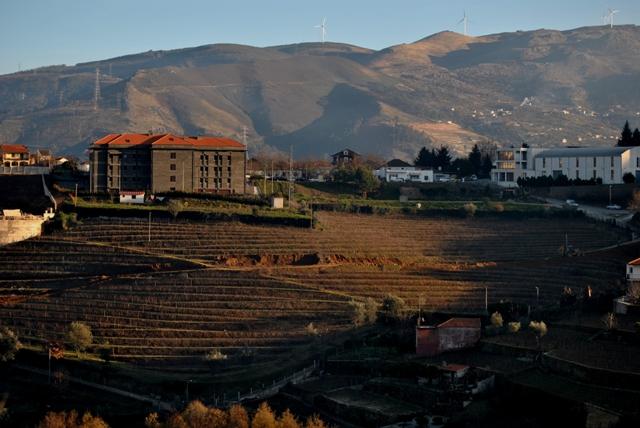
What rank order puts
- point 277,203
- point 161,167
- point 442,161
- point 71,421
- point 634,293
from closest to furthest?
point 71,421 < point 634,293 < point 277,203 < point 161,167 < point 442,161

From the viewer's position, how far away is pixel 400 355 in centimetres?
4628

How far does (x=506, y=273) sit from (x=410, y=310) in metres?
6.62

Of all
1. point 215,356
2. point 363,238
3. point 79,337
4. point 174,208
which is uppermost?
point 174,208

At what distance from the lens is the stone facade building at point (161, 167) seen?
66.6 meters

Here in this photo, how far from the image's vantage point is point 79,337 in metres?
48.8

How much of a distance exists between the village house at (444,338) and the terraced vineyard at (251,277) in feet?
14.1

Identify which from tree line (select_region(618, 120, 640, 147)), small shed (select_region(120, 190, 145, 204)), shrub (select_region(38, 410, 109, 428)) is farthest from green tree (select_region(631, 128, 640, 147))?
shrub (select_region(38, 410, 109, 428))

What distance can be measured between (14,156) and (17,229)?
20.3 metres

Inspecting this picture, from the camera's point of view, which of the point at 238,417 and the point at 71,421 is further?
the point at 71,421

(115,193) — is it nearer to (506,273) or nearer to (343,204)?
(343,204)

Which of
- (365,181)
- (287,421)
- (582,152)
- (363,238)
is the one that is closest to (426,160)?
(582,152)

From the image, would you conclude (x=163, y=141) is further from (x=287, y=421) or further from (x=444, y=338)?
(x=287, y=421)

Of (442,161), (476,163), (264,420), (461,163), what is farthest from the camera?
(442,161)

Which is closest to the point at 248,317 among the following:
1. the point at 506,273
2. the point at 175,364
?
the point at 175,364
